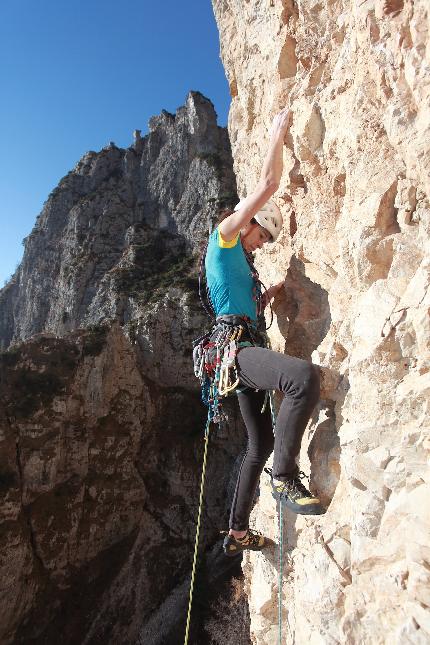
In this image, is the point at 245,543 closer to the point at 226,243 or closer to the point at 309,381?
the point at 309,381

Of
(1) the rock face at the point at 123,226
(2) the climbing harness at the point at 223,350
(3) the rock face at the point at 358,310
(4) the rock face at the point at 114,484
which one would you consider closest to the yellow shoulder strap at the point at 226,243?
(2) the climbing harness at the point at 223,350

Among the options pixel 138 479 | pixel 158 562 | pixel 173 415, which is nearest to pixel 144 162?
pixel 173 415

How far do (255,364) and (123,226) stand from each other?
43433 mm

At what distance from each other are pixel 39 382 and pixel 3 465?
12.3ft

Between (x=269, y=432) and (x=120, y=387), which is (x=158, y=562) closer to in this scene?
(x=120, y=387)

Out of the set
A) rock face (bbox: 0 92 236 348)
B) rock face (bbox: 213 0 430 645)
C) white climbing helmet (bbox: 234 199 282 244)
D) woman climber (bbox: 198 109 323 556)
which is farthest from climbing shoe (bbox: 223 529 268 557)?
rock face (bbox: 0 92 236 348)

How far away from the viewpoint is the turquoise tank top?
269 cm

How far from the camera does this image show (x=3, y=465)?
52.0ft

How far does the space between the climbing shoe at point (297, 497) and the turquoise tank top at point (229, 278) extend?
1055 mm

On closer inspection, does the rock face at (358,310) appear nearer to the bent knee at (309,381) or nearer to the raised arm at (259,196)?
the bent knee at (309,381)

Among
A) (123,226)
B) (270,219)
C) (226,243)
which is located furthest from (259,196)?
(123,226)

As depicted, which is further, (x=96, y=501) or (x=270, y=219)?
(x=96, y=501)

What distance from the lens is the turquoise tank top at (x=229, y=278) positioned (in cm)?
269

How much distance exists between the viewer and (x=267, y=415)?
284 cm
